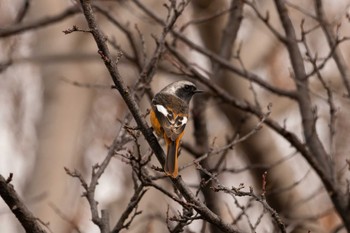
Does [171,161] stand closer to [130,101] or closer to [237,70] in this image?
[130,101]

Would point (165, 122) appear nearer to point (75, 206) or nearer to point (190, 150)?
point (190, 150)

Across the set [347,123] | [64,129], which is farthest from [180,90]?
[347,123]

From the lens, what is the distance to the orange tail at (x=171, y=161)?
3.81 m

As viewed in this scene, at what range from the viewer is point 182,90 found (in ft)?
19.0

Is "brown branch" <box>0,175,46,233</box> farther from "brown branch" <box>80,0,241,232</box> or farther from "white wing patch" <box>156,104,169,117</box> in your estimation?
"white wing patch" <box>156,104,169,117</box>

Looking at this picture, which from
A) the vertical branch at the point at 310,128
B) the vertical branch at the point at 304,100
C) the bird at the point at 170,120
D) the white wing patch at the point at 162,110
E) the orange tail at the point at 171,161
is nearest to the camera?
the orange tail at the point at 171,161

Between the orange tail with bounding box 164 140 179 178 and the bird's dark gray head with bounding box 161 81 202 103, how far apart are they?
129cm

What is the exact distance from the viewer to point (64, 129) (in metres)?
10.0

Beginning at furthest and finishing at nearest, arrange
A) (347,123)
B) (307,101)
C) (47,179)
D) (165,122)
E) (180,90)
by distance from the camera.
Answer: (347,123)
(47,179)
(307,101)
(180,90)
(165,122)

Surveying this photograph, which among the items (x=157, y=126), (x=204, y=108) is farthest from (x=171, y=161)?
(x=204, y=108)

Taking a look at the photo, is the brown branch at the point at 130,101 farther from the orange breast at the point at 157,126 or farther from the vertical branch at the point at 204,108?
the vertical branch at the point at 204,108

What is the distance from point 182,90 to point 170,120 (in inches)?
42.2

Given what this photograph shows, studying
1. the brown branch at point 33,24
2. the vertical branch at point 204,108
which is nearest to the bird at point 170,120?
the vertical branch at point 204,108

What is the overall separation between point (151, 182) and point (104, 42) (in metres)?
0.89
